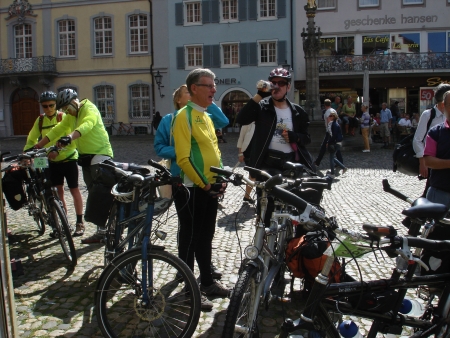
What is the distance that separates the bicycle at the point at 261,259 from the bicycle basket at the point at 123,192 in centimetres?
105

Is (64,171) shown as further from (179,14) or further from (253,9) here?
(179,14)

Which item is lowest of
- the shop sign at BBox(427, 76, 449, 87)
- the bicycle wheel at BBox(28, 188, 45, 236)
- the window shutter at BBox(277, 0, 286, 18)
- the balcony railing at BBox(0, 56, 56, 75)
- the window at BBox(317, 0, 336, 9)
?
the bicycle wheel at BBox(28, 188, 45, 236)

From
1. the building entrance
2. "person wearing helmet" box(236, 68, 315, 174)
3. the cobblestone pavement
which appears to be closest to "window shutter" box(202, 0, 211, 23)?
the building entrance

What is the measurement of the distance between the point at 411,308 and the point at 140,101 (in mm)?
32144

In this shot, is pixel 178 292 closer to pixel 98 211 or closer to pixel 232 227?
pixel 98 211

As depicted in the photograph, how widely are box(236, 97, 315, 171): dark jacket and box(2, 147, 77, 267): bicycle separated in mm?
1992

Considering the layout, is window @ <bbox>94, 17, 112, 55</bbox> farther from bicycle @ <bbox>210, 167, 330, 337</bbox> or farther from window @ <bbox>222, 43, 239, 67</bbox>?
bicycle @ <bbox>210, 167, 330, 337</bbox>

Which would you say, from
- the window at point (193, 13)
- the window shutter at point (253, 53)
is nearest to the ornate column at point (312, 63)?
the window shutter at point (253, 53)

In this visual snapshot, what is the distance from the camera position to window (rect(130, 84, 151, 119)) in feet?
111

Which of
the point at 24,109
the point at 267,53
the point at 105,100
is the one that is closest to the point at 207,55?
the point at 267,53

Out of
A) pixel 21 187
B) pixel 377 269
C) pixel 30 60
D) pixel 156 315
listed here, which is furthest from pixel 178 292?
pixel 30 60

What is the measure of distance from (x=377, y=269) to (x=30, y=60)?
33.6m

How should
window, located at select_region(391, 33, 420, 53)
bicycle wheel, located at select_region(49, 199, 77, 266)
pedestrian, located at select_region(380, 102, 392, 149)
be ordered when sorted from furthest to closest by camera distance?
window, located at select_region(391, 33, 420, 53), pedestrian, located at select_region(380, 102, 392, 149), bicycle wheel, located at select_region(49, 199, 77, 266)

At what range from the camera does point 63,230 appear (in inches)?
200
